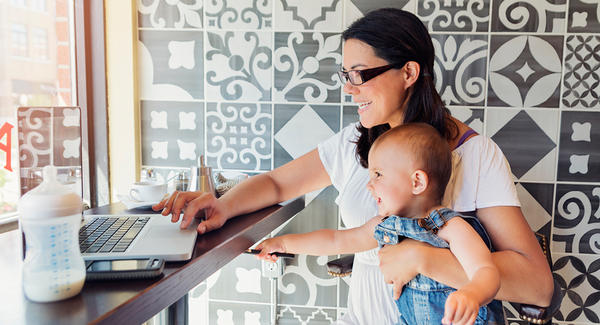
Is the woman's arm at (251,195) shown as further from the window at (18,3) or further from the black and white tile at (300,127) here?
the window at (18,3)

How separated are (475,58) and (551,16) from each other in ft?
1.17

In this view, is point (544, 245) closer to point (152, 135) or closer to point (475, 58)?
point (475, 58)

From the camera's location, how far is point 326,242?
1348 mm

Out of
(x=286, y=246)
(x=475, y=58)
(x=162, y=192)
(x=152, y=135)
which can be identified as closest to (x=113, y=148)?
(x=152, y=135)

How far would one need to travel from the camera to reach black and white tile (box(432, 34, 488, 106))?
1988 millimetres

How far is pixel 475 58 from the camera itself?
1991 millimetres

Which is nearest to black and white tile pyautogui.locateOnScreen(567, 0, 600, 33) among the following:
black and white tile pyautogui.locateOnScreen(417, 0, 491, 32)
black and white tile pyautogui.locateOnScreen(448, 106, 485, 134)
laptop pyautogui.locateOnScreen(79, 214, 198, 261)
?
black and white tile pyautogui.locateOnScreen(417, 0, 491, 32)

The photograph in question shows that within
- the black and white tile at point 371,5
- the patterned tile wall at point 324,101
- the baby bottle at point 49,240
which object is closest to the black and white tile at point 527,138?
the patterned tile wall at point 324,101

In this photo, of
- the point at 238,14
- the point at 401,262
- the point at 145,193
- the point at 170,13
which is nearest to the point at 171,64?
the point at 170,13

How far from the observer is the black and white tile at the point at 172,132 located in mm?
2184

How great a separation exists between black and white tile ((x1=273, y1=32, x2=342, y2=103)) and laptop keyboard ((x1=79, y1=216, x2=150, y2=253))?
112 centimetres

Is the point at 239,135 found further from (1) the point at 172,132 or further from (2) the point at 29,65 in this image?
(2) the point at 29,65

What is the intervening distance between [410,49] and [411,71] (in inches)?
2.5

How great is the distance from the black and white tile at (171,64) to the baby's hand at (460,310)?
1636mm
